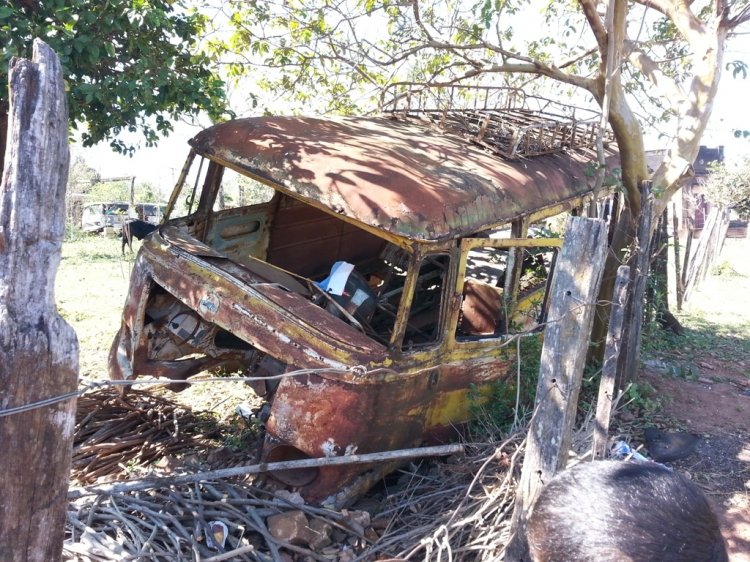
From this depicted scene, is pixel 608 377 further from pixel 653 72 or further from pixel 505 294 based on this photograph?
pixel 653 72

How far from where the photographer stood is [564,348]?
309 cm

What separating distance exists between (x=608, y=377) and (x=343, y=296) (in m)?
1.91

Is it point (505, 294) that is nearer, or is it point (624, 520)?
point (624, 520)

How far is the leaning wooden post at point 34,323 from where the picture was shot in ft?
6.75

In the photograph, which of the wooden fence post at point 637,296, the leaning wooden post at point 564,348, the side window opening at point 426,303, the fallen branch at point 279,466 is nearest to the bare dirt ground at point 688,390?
the wooden fence post at point 637,296

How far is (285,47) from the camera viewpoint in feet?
29.3

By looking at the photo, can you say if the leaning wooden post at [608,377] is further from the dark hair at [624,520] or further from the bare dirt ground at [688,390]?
the dark hair at [624,520]

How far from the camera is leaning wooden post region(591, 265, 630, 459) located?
12.7ft

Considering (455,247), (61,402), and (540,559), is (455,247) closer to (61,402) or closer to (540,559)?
(61,402)

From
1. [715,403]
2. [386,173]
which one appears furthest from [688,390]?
[386,173]

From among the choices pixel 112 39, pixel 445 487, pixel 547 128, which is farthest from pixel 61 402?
pixel 547 128

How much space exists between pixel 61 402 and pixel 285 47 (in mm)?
7546

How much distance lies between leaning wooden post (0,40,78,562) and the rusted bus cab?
64.2 inches

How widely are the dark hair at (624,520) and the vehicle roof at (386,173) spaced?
9.36 feet
